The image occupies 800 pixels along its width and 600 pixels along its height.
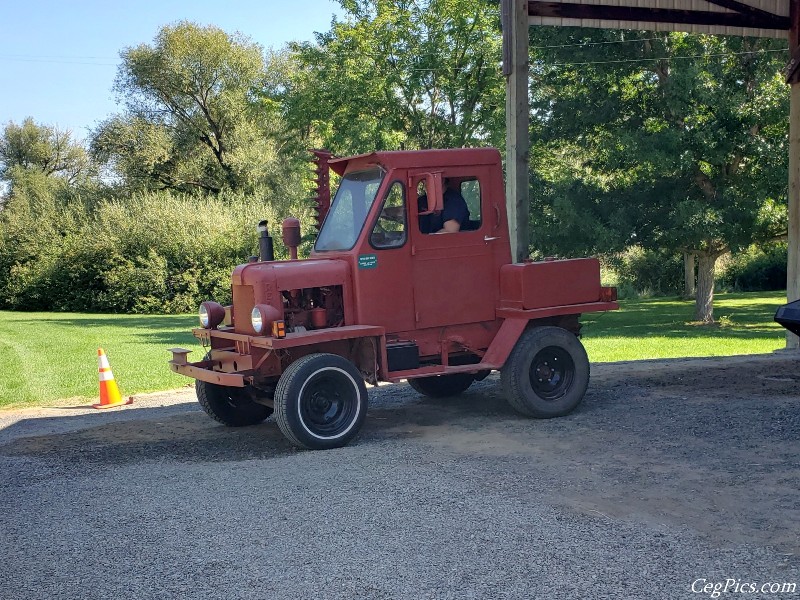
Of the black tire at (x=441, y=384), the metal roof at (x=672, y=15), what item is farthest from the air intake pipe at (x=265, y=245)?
the metal roof at (x=672, y=15)

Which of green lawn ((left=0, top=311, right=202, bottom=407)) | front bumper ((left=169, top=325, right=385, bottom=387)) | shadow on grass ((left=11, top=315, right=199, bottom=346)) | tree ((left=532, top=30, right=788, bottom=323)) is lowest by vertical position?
shadow on grass ((left=11, top=315, right=199, bottom=346))

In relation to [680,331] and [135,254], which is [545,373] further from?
[135,254]

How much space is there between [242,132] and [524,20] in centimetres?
3539

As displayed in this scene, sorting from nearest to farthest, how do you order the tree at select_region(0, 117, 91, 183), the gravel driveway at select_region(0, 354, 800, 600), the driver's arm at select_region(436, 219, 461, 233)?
1. the gravel driveway at select_region(0, 354, 800, 600)
2. the driver's arm at select_region(436, 219, 461, 233)
3. the tree at select_region(0, 117, 91, 183)

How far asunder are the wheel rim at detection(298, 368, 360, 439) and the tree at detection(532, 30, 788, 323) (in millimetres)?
13942

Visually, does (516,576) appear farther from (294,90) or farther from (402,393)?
(294,90)

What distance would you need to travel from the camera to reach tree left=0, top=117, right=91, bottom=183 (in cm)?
6072

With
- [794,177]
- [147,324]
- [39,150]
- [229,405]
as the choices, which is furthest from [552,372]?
[39,150]

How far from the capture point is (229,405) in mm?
9352

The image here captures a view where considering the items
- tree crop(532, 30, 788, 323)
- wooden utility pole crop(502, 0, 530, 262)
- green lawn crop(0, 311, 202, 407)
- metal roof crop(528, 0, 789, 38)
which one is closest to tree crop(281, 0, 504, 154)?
tree crop(532, 30, 788, 323)

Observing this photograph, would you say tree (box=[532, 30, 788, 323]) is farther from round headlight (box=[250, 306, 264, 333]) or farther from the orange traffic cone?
round headlight (box=[250, 306, 264, 333])

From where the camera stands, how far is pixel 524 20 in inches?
446

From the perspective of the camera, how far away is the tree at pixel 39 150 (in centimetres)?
6072

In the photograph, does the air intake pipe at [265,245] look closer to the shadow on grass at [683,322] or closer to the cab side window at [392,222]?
the cab side window at [392,222]
